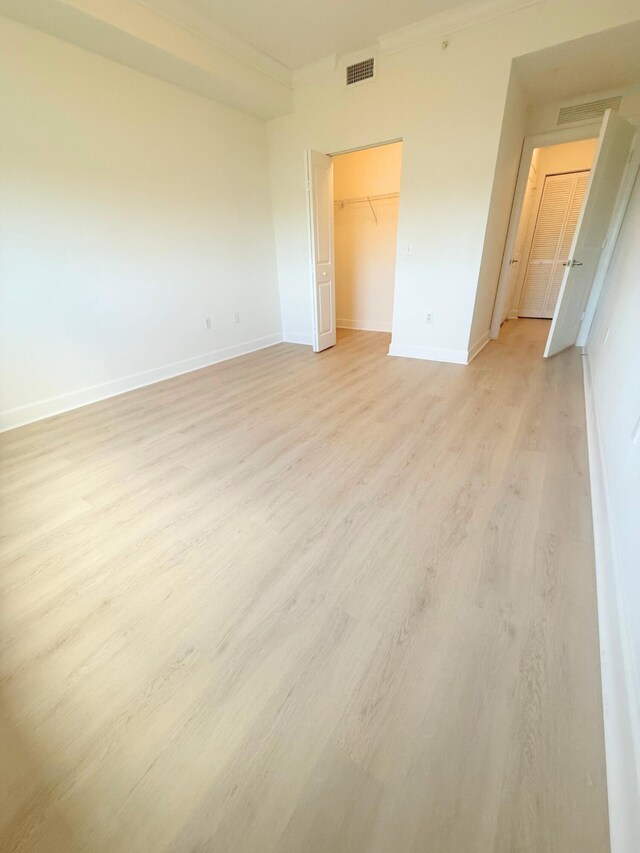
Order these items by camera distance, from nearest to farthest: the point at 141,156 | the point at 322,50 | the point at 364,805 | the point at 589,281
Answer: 1. the point at 364,805
2. the point at 141,156
3. the point at 322,50
4. the point at 589,281

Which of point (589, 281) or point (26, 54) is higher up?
point (26, 54)

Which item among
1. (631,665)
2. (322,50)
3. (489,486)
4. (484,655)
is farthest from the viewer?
(322,50)

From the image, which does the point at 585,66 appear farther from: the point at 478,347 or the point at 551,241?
the point at 551,241

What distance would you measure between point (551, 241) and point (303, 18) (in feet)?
15.6

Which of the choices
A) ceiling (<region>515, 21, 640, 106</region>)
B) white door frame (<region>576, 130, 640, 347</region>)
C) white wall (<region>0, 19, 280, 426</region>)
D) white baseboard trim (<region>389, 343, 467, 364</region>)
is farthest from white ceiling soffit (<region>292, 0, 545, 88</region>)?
white baseboard trim (<region>389, 343, 467, 364</region>)

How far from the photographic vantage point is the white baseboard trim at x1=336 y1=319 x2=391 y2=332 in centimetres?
503

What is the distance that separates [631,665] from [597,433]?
5.03 feet

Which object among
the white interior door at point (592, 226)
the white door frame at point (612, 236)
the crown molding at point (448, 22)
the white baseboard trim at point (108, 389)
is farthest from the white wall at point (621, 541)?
the white baseboard trim at point (108, 389)

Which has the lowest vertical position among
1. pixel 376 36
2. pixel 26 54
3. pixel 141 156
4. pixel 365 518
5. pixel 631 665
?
pixel 365 518

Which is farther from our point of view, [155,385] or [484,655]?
[155,385]

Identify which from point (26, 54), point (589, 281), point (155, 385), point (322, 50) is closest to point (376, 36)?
point (322, 50)

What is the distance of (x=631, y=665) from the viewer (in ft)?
2.83

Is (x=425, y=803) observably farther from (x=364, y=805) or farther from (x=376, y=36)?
(x=376, y=36)

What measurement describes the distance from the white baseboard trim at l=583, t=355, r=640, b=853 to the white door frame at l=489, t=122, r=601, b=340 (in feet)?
12.1
